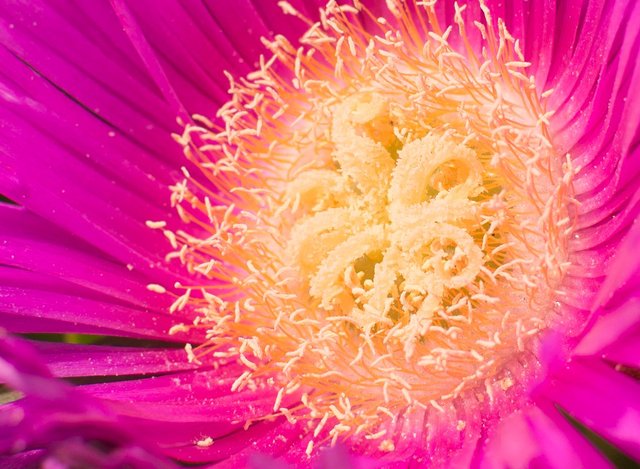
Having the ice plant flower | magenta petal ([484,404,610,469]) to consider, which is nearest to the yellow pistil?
the ice plant flower

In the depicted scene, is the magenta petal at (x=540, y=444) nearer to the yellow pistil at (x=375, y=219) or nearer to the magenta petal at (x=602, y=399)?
the magenta petal at (x=602, y=399)

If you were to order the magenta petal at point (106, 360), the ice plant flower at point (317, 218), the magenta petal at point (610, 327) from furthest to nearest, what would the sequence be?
1. the magenta petal at point (106, 360)
2. the ice plant flower at point (317, 218)
3. the magenta petal at point (610, 327)

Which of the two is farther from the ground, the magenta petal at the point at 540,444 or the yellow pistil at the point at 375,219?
the yellow pistil at the point at 375,219

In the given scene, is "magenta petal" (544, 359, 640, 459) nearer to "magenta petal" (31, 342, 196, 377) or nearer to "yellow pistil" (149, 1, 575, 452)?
"yellow pistil" (149, 1, 575, 452)

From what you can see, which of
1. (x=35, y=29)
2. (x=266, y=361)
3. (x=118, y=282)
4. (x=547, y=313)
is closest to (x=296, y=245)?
(x=266, y=361)

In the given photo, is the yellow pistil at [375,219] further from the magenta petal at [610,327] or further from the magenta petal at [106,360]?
the magenta petal at [610,327]

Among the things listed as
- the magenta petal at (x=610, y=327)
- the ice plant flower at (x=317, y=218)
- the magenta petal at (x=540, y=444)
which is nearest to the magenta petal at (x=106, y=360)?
the ice plant flower at (x=317, y=218)

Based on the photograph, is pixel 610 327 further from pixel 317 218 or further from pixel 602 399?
pixel 317 218

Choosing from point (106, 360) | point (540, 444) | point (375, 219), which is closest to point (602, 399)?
point (540, 444)

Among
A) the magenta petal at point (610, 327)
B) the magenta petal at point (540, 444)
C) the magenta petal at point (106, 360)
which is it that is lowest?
the magenta petal at point (540, 444)

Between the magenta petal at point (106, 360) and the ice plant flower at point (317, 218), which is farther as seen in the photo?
the magenta petal at point (106, 360)

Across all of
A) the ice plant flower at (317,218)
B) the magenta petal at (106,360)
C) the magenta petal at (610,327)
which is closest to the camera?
the magenta petal at (610,327)
